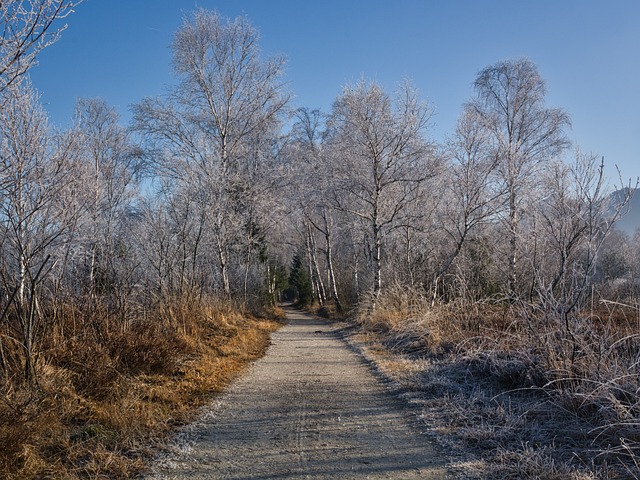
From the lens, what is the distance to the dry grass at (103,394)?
11.9ft

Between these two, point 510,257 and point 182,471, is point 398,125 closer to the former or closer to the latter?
point 510,257

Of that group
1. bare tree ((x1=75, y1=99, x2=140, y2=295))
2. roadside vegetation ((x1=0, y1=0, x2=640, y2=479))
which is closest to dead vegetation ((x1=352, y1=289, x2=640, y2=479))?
roadside vegetation ((x1=0, y1=0, x2=640, y2=479))

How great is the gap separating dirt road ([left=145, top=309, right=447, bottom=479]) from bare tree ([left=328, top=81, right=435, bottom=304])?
10380 mm

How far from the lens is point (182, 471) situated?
12.1ft

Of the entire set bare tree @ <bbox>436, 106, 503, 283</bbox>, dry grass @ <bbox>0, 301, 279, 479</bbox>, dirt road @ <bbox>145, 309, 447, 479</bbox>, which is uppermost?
bare tree @ <bbox>436, 106, 503, 283</bbox>

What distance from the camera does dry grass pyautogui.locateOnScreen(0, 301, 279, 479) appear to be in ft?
11.9

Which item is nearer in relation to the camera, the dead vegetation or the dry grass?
the dry grass

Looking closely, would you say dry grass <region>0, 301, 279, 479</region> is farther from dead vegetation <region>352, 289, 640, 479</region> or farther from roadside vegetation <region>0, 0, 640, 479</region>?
dead vegetation <region>352, 289, 640, 479</region>

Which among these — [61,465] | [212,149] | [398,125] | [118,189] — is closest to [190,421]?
[61,465]

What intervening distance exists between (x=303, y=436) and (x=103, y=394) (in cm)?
252

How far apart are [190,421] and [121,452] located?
3.74ft

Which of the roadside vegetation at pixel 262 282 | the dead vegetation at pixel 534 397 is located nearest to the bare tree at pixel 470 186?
the roadside vegetation at pixel 262 282

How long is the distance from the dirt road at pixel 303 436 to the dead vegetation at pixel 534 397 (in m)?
0.42

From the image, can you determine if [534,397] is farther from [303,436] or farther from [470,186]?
[470,186]
